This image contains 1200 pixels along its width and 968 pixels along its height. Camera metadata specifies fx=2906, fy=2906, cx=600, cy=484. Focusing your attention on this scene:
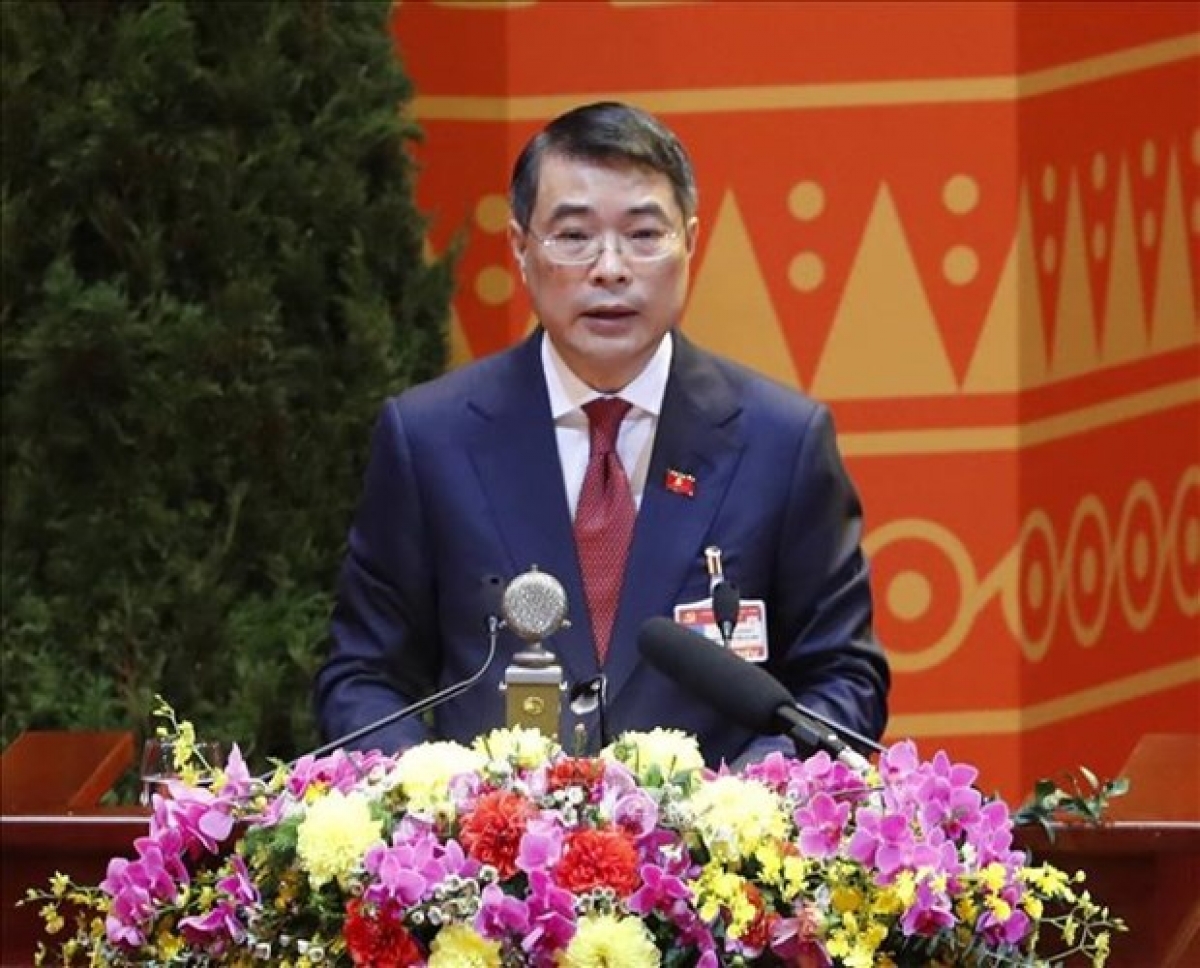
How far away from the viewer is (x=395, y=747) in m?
3.38

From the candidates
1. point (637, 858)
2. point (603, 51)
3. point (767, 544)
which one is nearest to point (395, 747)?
point (767, 544)

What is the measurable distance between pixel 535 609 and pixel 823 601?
0.85 metres

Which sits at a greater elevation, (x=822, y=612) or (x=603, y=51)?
(x=603, y=51)

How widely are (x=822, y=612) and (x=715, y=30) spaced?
2400 mm

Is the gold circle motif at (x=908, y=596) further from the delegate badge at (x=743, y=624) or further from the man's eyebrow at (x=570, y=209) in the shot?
the man's eyebrow at (x=570, y=209)

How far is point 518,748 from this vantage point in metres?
2.62

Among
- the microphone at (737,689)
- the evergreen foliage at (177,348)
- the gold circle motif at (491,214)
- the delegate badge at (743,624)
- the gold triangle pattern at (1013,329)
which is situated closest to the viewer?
the microphone at (737,689)

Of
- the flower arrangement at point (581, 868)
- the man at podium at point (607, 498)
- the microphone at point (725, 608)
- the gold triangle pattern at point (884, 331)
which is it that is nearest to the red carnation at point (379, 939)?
the flower arrangement at point (581, 868)

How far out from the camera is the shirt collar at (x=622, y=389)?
12.2 feet

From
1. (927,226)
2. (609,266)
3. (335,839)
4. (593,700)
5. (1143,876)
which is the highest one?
(609,266)

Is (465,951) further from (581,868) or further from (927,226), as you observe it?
(927,226)

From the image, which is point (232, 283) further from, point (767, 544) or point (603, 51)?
point (767, 544)

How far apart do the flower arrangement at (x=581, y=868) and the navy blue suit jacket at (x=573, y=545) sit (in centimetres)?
88

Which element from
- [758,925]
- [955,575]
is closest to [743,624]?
[758,925]
